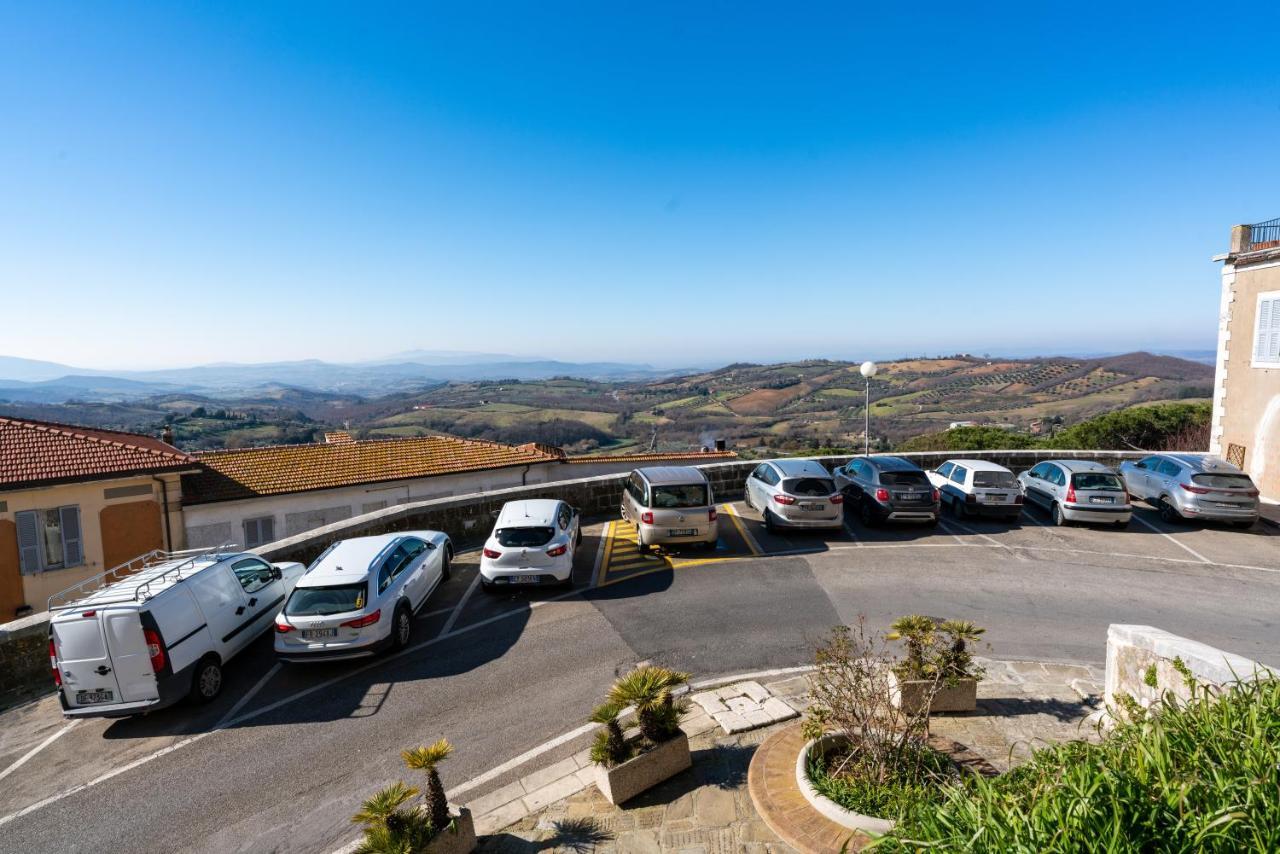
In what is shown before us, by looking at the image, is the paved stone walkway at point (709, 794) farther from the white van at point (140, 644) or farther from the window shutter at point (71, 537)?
the window shutter at point (71, 537)

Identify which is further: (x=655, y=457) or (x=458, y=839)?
(x=655, y=457)

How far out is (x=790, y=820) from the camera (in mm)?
4887

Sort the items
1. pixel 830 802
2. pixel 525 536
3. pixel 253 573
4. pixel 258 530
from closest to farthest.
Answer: pixel 830 802
pixel 253 573
pixel 525 536
pixel 258 530

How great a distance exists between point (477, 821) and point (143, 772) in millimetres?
3770

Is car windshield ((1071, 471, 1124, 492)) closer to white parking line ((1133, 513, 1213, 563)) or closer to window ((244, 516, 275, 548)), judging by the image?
white parking line ((1133, 513, 1213, 563))

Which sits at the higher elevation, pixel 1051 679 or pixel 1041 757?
pixel 1041 757

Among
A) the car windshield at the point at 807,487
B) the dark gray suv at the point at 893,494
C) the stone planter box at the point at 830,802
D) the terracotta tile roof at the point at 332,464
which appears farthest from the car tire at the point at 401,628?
the terracotta tile roof at the point at 332,464

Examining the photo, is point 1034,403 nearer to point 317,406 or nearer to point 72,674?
point 72,674

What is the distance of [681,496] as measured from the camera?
1271cm

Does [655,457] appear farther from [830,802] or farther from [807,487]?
[830,802]

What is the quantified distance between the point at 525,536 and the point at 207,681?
4.63m

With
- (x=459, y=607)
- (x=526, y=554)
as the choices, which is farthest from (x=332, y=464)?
(x=526, y=554)

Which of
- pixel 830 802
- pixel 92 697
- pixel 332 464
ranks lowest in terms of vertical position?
pixel 332 464

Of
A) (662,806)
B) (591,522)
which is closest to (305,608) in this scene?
(662,806)
